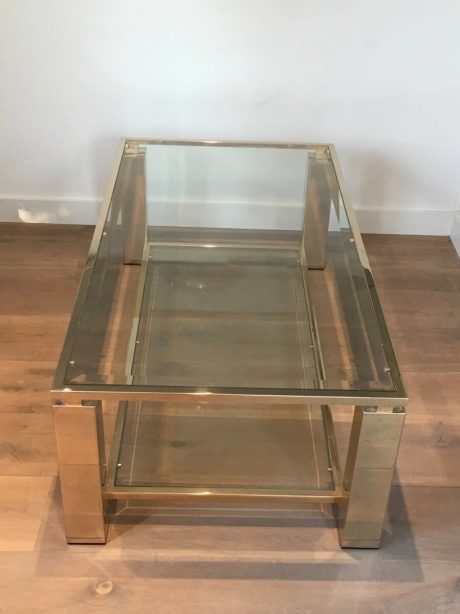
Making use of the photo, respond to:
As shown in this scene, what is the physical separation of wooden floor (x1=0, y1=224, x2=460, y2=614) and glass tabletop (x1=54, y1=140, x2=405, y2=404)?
0.32 metres

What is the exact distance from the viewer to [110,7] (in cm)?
208

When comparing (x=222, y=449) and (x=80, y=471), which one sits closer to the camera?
(x=80, y=471)

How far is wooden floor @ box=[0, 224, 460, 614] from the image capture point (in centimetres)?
133

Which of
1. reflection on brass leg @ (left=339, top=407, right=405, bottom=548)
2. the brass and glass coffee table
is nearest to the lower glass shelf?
the brass and glass coffee table

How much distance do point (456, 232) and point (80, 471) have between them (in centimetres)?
164

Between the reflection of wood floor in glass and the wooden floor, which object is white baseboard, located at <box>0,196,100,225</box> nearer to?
the reflection of wood floor in glass

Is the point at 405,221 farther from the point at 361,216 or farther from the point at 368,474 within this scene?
the point at 368,474

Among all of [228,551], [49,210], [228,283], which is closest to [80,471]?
[228,551]

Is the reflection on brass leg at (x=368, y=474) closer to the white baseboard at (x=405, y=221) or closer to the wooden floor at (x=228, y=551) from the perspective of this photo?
the wooden floor at (x=228, y=551)

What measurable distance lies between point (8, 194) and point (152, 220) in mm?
695

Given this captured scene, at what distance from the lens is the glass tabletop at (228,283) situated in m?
1.37

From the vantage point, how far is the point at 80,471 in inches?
51.7

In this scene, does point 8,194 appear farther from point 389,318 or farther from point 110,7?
point 389,318

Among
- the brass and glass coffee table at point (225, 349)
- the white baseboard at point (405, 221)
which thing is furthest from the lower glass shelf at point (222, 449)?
the white baseboard at point (405, 221)
